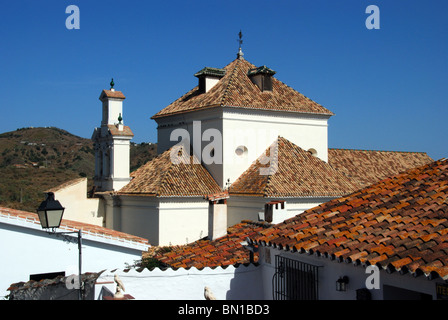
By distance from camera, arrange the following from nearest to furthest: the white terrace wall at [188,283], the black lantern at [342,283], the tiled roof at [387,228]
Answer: the tiled roof at [387,228], the black lantern at [342,283], the white terrace wall at [188,283]

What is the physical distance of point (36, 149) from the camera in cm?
5975

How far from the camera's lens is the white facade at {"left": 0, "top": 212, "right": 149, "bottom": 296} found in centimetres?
1255

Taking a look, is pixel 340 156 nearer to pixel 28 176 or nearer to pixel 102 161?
pixel 102 161

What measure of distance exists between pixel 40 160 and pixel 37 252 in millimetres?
46931

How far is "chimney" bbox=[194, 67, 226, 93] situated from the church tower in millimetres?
3705

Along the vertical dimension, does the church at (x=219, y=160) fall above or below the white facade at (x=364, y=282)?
above

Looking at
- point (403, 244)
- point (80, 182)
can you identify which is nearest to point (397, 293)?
point (403, 244)

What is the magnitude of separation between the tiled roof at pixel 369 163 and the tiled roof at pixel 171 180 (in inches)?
285

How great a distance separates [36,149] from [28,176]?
652 inches

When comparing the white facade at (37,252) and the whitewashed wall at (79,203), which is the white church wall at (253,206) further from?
the white facade at (37,252)

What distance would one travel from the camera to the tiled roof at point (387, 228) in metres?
6.77

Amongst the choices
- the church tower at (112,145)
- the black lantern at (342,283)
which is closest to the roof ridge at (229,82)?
the church tower at (112,145)

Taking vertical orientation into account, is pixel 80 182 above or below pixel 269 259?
above

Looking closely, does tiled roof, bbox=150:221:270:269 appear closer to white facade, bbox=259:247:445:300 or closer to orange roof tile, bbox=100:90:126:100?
white facade, bbox=259:247:445:300
